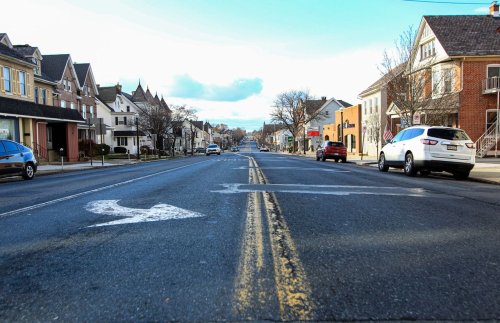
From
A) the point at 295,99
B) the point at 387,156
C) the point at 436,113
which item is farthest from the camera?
the point at 295,99

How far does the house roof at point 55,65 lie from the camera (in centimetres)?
4041

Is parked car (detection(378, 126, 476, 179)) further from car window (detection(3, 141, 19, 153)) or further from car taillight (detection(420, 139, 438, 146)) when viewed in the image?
car window (detection(3, 141, 19, 153))

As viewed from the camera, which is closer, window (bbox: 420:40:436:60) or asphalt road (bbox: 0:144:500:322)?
asphalt road (bbox: 0:144:500:322)

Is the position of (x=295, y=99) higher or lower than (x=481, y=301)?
→ higher

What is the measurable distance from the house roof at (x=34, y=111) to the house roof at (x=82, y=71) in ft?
48.8

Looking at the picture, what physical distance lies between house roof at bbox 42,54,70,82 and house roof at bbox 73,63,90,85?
518 centimetres

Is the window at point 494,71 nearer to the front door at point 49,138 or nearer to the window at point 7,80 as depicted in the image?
the window at point 7,80

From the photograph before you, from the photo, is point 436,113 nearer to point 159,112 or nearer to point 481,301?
point 481,301

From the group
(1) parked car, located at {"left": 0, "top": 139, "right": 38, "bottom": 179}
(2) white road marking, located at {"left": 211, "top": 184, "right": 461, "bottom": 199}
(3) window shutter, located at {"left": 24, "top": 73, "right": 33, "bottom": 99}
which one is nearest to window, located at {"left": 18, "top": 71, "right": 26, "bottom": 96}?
(3) window shutter, located at {"left": 24, "top": 73, "right": 33, "bottom": 99}

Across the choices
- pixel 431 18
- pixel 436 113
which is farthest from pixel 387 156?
pixel 431 18

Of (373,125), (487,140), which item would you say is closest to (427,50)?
(487,140)

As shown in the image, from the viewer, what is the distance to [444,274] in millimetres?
3559

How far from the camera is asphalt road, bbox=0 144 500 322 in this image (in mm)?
2879

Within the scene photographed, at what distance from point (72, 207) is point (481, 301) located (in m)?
6.79
